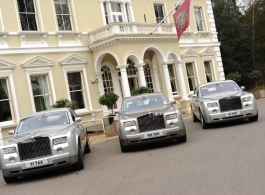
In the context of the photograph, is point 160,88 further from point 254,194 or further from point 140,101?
point 254,194

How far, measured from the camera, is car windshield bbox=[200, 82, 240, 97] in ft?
46.4

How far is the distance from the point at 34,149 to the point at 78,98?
1280 centimetres

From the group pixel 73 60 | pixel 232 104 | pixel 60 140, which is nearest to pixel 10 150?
pixel 60 140

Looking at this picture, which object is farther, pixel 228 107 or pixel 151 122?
pixel 228 107

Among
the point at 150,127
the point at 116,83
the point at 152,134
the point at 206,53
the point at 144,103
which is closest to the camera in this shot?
the point at 152,134

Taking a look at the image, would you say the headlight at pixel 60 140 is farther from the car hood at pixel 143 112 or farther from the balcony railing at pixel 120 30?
the balcony railing at pixel 120 30

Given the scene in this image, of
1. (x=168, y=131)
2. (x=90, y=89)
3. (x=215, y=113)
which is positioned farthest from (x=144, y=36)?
(x=168, y=131)

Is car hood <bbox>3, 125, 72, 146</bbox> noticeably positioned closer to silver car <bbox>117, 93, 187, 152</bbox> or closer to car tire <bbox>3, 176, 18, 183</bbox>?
car tire <bbox>3, 176, 18, 183</bbox>

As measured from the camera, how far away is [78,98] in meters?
21.3

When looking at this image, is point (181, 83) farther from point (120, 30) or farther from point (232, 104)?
point (232, 104)

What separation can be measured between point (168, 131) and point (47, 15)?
12667 mm

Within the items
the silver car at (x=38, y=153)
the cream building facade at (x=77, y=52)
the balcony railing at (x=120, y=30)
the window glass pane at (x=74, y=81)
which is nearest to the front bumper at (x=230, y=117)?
the silver car at (x=38, y=153)

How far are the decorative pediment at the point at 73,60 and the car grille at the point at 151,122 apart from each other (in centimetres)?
1098

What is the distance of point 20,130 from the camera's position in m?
10.2
